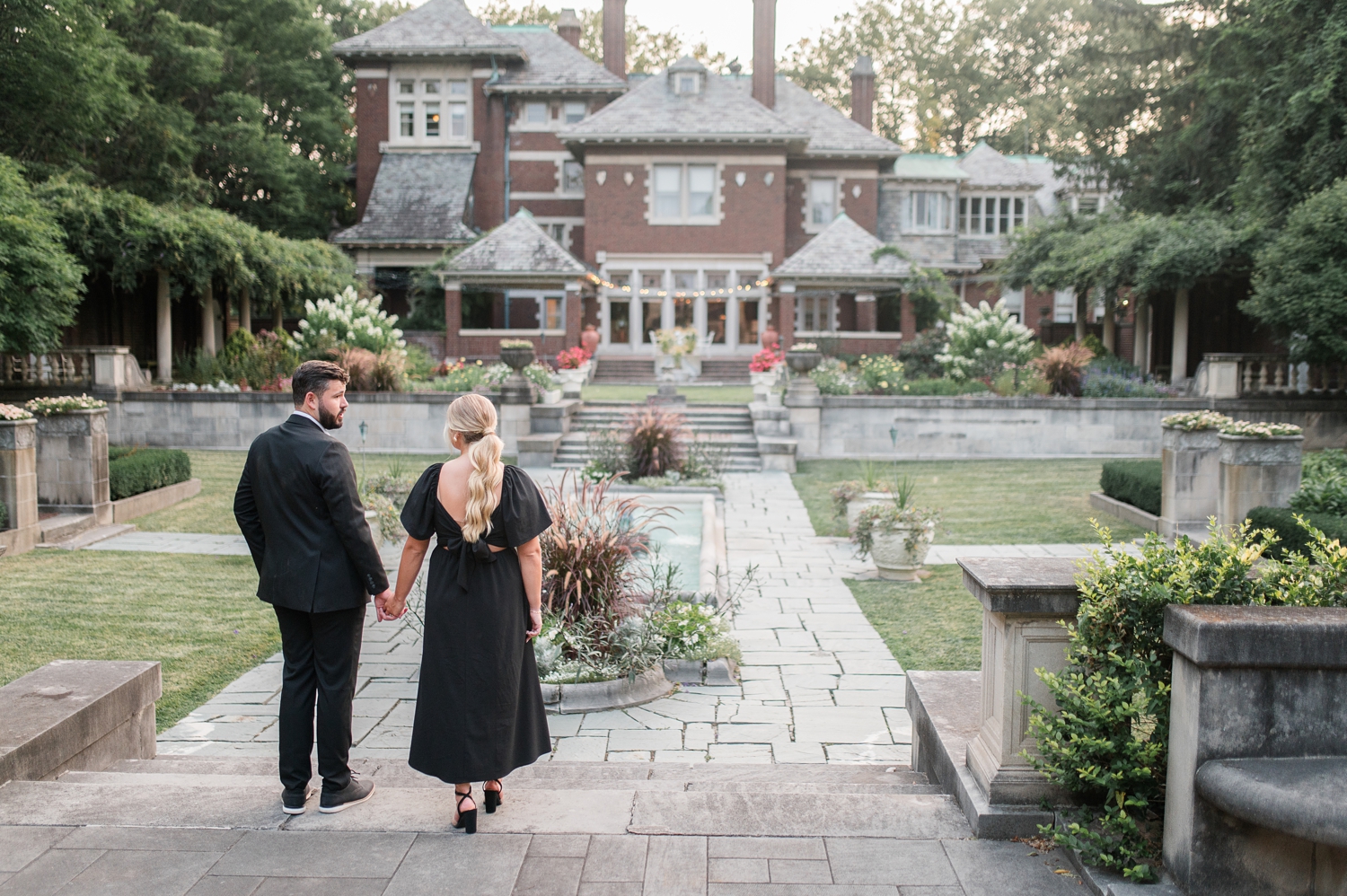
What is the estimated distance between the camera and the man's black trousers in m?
3.81

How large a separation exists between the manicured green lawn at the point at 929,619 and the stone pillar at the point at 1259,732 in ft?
10.1

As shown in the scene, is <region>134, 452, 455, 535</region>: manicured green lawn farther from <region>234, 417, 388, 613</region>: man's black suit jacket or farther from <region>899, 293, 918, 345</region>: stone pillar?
<region>899, 293, 918, 345</region>: stone pillar

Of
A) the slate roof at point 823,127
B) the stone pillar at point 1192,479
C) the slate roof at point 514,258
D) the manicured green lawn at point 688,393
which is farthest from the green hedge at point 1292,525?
the slate roof at point 823,127

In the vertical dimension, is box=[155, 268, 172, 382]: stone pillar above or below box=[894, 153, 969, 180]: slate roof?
below

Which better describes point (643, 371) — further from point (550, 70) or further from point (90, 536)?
point (90, 536)

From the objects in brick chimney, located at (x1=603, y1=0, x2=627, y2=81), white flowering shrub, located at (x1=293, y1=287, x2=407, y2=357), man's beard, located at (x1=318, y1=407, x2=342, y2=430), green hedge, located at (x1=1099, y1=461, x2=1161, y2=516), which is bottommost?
green hedge, located at (x1=1099, y1=461, x2=1161, y2=516)

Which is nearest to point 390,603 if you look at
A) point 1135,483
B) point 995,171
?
point 1135,483

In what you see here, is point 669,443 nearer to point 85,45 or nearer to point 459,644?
point 459,644

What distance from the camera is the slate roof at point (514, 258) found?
28234 mm

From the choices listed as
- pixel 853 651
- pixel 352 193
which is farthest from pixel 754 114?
pixel 853 651

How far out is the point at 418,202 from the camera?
32.1 m

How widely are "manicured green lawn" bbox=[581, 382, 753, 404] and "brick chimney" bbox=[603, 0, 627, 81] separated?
1258 cm

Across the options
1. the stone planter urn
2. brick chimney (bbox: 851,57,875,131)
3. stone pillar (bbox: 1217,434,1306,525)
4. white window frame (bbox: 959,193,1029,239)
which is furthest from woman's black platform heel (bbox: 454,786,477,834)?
brick chimney (bbox: 851,57,875,131)

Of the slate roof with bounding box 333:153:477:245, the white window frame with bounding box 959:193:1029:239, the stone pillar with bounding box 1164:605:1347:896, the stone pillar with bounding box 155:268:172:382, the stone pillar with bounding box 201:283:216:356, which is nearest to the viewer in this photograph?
the stone pillar with bounding box 1164:605:1347:896
